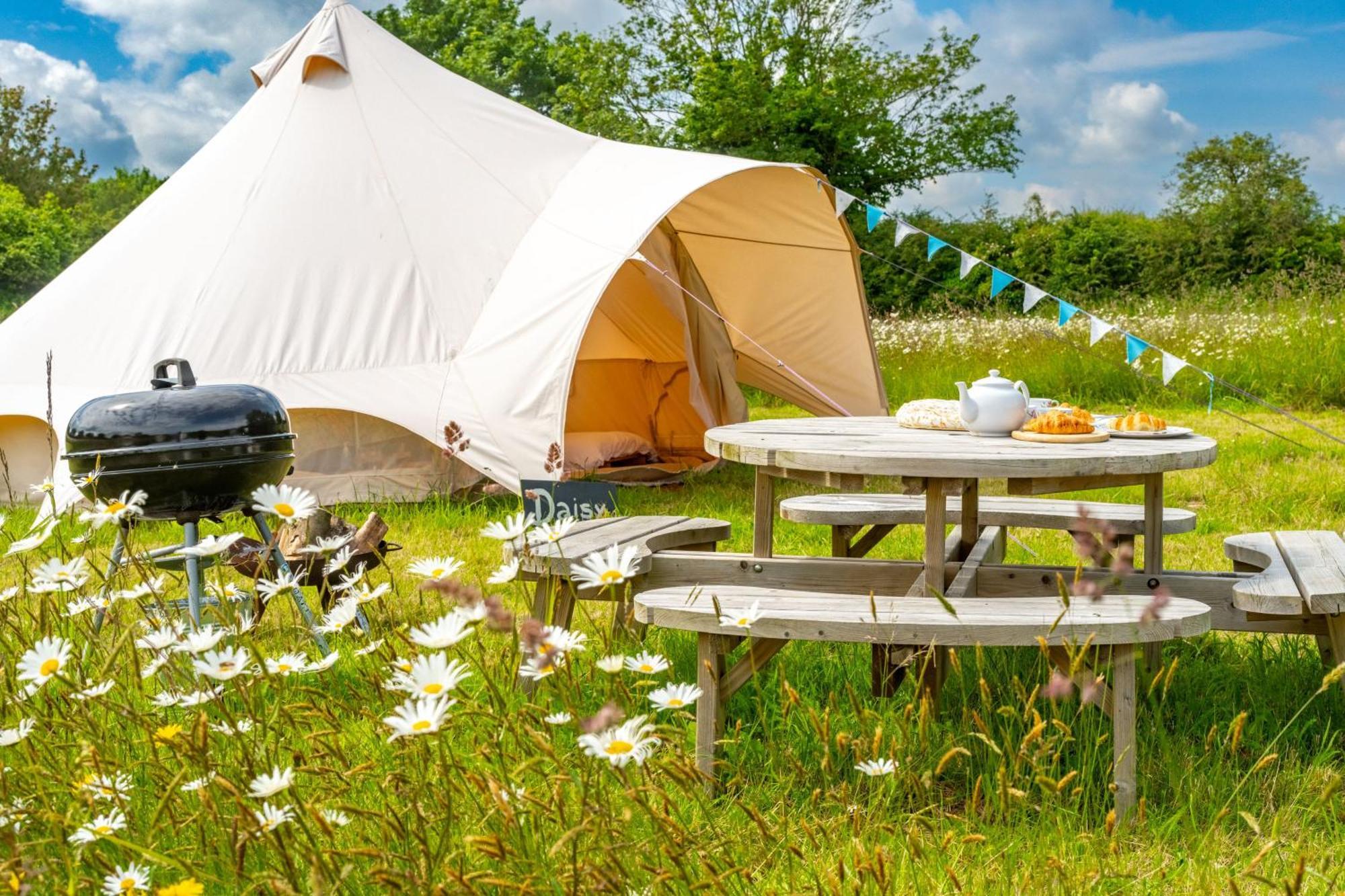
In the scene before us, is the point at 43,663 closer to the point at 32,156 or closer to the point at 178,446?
the point at 178,446

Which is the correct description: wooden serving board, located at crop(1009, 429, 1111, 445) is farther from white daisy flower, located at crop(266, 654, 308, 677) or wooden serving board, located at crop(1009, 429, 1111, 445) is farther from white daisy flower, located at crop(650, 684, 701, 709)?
white daisy flower, located at crop(266, 654, 308, 677)

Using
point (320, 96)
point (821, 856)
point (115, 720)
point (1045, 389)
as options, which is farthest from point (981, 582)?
point (1045, 389)

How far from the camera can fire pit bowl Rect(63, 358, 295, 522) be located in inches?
105

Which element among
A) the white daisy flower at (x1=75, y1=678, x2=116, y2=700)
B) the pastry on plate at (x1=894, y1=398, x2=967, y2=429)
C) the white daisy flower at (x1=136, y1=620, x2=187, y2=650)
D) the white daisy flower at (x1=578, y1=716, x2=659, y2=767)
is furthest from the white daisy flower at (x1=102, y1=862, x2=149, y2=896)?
the pastry on plate at (x1=894, y1=398, x2=967, y2=429)

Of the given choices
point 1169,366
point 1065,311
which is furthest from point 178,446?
point 1065,311

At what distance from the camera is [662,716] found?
2471 millimetres

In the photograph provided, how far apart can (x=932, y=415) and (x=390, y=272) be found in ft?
11.7

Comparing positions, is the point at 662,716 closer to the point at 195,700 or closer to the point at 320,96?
the point at 195,700

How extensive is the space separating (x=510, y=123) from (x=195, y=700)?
5625 millimetres

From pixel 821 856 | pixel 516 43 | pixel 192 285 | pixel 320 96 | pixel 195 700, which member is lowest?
pixel 821 856

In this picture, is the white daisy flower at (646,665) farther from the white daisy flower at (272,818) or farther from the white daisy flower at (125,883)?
the white daisy flower at (125,883)

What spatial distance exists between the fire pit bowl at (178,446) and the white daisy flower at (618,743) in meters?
1.85

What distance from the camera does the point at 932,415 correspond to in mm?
3037

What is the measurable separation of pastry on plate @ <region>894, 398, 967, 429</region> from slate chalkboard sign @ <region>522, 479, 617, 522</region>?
1283 mm
